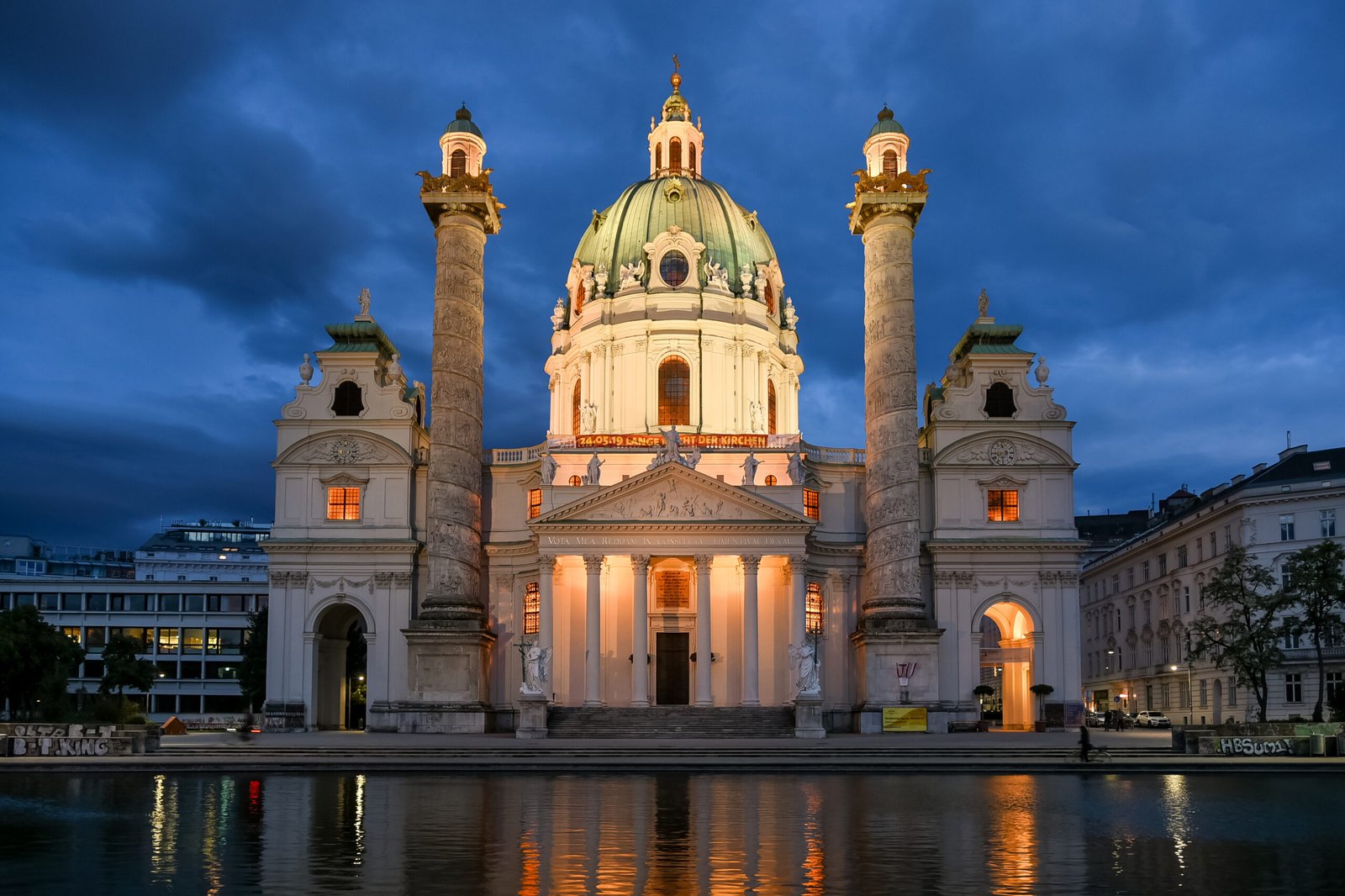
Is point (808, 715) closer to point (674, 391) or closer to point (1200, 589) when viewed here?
point (674, 391)

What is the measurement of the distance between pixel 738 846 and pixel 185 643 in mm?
98431

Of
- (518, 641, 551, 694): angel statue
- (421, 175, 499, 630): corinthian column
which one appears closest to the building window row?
(421, 175, 499, 630): corinthian column

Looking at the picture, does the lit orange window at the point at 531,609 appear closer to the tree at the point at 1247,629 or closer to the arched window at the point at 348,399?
the arched window at the point at 348,399

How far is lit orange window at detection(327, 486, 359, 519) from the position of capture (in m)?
67.8

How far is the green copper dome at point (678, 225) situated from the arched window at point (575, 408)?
21.1ft

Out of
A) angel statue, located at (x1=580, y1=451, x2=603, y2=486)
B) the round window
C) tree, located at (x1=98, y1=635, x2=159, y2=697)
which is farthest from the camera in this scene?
tree, located at (x1=98, y1=635, x2=159, y2=697)

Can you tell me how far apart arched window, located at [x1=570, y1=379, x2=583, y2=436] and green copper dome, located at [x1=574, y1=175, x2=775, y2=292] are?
6433mm

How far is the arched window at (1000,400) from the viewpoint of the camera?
69000 mm

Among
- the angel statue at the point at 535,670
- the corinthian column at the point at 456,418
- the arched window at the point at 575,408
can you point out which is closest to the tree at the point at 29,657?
the corinthian column at the point at 456,418

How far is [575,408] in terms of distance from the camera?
78.4 metres

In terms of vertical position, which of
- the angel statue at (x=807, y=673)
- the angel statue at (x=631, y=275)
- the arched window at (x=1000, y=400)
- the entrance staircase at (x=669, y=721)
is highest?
the angel statue at (x=631, y=275)

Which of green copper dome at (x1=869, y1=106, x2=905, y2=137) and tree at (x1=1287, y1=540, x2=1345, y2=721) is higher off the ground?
green copper dome at (x1=869, y1=106, x2=905, y2=137)

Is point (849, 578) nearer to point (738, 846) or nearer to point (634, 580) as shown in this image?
point (634, 580)

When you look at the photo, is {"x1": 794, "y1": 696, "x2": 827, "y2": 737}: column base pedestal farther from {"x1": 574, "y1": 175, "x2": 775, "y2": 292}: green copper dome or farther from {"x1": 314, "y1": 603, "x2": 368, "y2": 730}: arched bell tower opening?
{"x1": 574, "y1": 175, "x2": 775, "y2": 292}: green copper dome
